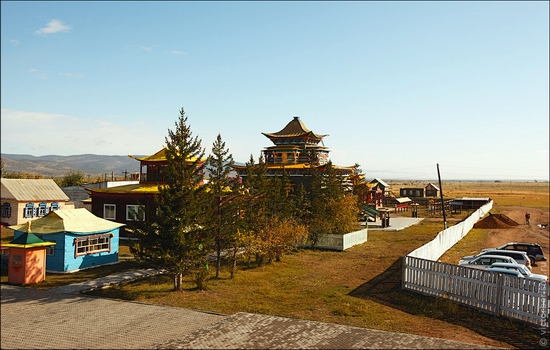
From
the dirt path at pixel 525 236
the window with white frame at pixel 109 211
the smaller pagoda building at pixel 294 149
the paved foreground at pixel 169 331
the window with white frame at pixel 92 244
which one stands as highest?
the smaller pagoda building at pixel 294 149

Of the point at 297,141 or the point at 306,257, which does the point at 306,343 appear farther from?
the point at 297,141

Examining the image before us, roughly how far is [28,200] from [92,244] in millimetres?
23176

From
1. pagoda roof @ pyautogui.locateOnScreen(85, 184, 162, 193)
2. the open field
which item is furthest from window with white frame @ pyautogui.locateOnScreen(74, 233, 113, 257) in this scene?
pagoda roof @ pyautogui.locateOnScreen(85, 184, 162, 193)

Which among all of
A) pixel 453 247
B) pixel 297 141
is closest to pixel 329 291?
pixel 453 247

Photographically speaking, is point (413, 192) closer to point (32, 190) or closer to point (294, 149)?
point (294, 149)

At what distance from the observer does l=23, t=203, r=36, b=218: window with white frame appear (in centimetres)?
4458

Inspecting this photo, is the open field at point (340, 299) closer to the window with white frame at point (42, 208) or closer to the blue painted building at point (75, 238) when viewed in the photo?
the blue painted building at point (75, 238)

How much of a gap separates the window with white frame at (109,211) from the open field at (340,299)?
15.6 meters

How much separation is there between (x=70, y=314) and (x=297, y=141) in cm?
4086

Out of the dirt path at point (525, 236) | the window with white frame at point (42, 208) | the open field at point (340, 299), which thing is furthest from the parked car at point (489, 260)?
the window with white frame at point (42, 208)

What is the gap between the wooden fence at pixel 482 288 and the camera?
49.3 ft

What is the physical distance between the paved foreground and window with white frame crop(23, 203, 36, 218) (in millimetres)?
31055

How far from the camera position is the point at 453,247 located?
121 ft

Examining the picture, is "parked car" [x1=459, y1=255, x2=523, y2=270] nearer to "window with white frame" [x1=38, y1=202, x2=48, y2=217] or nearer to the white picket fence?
the white picket fence
